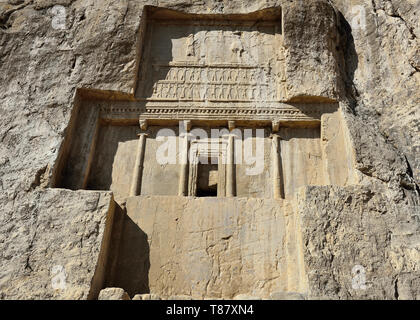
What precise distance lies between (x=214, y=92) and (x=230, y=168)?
1527 mm

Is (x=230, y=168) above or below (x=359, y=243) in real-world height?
above

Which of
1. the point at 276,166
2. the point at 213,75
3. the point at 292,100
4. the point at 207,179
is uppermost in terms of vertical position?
the point at 213,75

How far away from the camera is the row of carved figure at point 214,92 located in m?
7.52

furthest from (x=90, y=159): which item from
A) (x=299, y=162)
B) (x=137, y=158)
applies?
(x=299, y=162)

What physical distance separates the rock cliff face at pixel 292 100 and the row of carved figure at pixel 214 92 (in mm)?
471

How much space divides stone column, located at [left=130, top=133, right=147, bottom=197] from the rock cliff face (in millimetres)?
788

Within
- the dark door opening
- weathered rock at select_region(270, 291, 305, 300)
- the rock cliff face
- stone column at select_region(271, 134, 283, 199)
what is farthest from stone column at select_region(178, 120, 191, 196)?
weathered rock at select_region(270, 291, 305, 300)

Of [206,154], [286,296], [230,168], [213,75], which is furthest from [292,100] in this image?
[286,296]

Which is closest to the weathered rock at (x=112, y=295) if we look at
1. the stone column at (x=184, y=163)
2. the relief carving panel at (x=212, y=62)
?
the stone column at (x=184, y=163)

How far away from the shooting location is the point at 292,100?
736 cm

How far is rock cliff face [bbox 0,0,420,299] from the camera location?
17.7 ft

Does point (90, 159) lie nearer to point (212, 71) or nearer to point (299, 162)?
point (212, 71)

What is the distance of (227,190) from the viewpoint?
22.3 ft

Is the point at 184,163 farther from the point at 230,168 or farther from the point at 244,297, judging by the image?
the point at 244,297
